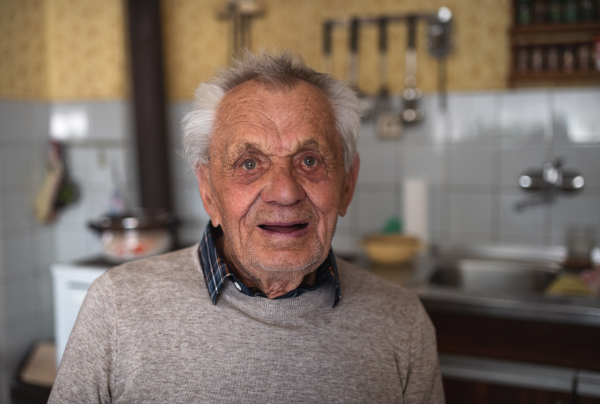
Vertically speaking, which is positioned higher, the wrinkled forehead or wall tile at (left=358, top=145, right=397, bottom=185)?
the wrinkled forehead

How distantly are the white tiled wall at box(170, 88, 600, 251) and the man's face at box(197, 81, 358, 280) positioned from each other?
1365 millimetres

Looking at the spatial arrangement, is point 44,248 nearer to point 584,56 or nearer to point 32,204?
point 32,204

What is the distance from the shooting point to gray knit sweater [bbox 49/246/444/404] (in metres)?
0.93

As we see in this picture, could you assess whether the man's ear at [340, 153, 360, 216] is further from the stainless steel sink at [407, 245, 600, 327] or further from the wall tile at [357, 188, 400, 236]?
the wall tile at [357, 188, 400, 236]

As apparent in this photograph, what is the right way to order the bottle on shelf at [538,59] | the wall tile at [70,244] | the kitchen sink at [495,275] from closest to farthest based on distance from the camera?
the kitchen sink at [495,275] → the bottle on shelf at [538,59] → the wall tile at [70,244]

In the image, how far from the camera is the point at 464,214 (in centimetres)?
241

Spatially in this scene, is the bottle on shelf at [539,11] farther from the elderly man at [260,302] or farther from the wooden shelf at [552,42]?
the elderly man at [260,302]

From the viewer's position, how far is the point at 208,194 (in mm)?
1079

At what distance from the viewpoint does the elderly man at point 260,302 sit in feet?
3.05

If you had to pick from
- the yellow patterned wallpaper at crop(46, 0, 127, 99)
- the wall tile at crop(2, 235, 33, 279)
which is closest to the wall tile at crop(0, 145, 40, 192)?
the wall tile at crop(2, 235, 33, 279)

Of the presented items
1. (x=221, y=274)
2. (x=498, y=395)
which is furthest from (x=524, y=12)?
(x=221, y=274)

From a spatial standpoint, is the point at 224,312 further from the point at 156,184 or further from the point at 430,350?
the point at 156,184

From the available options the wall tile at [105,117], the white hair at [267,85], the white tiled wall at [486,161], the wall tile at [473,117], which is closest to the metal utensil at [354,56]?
the white tiled wall at [486,161]

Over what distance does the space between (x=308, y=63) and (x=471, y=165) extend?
95cm
